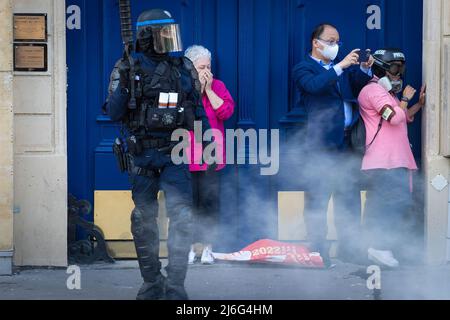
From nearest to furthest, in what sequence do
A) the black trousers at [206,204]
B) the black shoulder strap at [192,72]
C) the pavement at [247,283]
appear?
the black shoulder strap at [192,72], the pavement at [247,283], the black trousers at [206,204]

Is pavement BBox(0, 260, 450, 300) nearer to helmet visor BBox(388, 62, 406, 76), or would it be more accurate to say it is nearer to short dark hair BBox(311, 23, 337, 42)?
helmet visor BBox(388, 62, 406, 76)

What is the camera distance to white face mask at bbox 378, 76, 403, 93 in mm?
10367

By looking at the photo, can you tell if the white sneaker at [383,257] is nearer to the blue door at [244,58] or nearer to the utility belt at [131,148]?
the blue door at [244,58]

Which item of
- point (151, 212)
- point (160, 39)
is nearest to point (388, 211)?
point (151, 212)

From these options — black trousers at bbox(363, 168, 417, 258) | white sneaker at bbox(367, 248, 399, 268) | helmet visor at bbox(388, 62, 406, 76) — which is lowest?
white sneaker at bbox(367, 248, 399, 268)

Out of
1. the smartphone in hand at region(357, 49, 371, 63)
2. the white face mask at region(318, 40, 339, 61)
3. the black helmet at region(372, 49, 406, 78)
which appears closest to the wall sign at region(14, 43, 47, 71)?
the white face mask at region(318, 40, 339, 61)

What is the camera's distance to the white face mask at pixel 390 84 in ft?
34.0

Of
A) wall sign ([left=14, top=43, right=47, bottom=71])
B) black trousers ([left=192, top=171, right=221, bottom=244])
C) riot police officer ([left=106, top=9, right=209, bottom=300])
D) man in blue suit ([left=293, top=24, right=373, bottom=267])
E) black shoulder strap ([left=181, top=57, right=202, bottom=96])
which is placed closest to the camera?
riot police officer ([left=106, top=9, right=209, bottom=300])

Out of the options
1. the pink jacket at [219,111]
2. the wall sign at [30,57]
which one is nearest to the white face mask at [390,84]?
the pink jacket at [219,111]

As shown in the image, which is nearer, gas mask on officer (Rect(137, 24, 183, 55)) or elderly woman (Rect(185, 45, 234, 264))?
gas mask on officer (Rect(137, 24, 183, 55))

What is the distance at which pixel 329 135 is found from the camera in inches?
404

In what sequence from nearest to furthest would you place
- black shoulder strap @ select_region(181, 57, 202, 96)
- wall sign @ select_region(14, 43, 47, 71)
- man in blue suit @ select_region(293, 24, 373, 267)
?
1. black shoulder strap @ select_region(181, 57, 202, 96)
2. wall sign @ select_region(14, 43, 47, 71)
3. man in blue suit @ select_region(293, 24, 373, 267)

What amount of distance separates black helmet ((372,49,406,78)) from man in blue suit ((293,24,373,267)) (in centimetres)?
8

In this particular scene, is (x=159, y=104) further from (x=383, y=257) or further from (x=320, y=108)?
(x=383, y=257)
